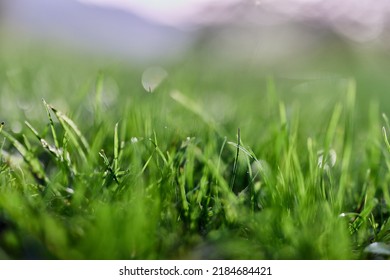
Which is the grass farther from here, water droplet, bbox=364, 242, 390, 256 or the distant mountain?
the distant mountain

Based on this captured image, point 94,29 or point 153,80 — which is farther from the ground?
point 153,80

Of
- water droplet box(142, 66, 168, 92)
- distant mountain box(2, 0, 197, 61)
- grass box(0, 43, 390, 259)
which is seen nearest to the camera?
grass box(0, 43, 390, 259)

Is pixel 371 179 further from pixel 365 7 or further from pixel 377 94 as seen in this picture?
pixel 377 94

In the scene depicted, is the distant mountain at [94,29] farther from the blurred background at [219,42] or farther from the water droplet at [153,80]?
the water droplet at [153,80]

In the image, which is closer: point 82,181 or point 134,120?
point 82,181

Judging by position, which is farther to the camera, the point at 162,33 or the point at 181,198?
the point at 162,33

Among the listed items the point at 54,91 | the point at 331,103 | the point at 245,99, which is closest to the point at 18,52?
the point at 54,91

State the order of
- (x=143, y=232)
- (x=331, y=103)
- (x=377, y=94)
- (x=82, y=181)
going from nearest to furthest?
(x=143, y=232)
(x=82, y=181)
(x=331, y=103)
(x=377, y=94)

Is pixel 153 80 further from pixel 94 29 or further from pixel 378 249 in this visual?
pixel 94 29

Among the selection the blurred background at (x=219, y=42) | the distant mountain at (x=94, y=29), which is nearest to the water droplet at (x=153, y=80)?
the blurred background at (x=219, y=42)

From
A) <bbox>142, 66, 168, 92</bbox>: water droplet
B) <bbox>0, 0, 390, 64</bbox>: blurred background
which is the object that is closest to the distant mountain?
<bbox>0, 0, 390, 64</bbox>: blurred background

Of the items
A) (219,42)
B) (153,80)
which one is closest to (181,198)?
(153,80)
